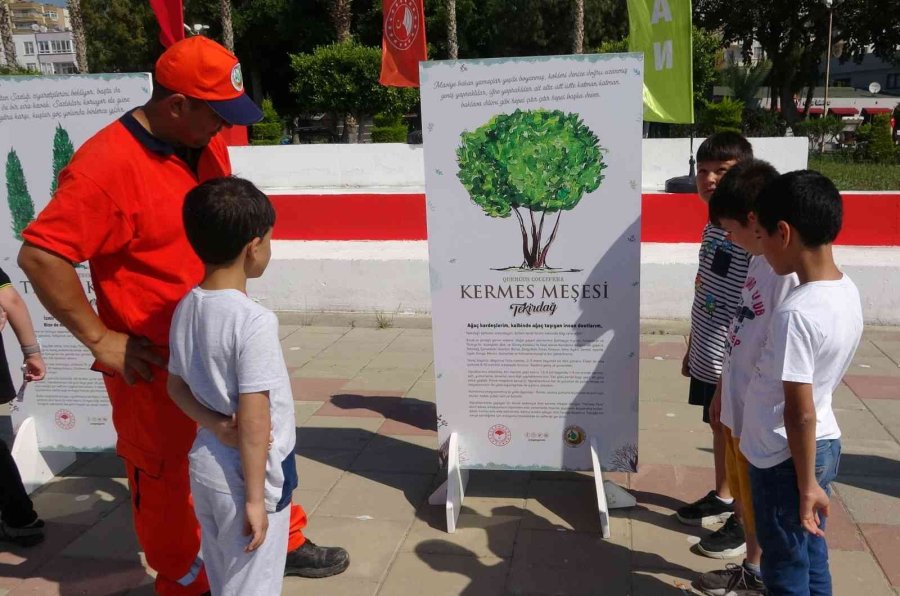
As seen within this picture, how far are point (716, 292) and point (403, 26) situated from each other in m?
9.42

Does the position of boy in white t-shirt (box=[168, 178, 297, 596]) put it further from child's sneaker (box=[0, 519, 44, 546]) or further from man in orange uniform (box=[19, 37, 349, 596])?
child's sneaker (box=[0, 519, 44, 546])

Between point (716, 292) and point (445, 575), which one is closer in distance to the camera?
point (445, 575)

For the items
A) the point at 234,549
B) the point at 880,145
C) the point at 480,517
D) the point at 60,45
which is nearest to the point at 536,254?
the point at 480,517

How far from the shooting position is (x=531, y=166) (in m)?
3.20

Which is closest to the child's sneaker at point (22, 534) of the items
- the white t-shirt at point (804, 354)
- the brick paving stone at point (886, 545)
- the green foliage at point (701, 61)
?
the white t-shirt at point (804, 354)

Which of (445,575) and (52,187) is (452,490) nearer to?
(445,575)

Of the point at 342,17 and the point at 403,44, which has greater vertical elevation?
the point at 342,17

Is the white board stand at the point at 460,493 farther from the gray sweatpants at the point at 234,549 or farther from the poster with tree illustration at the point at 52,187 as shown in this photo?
the poster with tree illustration at the point at 52,187

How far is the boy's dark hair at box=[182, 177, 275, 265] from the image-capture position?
206cm

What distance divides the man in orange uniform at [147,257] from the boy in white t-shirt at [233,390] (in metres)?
0.36

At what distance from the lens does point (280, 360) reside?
2076 mm

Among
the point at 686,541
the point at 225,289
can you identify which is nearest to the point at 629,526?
the point at 686,541

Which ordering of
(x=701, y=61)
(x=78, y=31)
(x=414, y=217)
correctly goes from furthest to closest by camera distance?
1. (x=78, y=31)
2. (x=701, y=61)
3. (x=414, y=217)

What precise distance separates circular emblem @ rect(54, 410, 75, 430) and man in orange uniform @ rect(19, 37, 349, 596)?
1.53 meters
